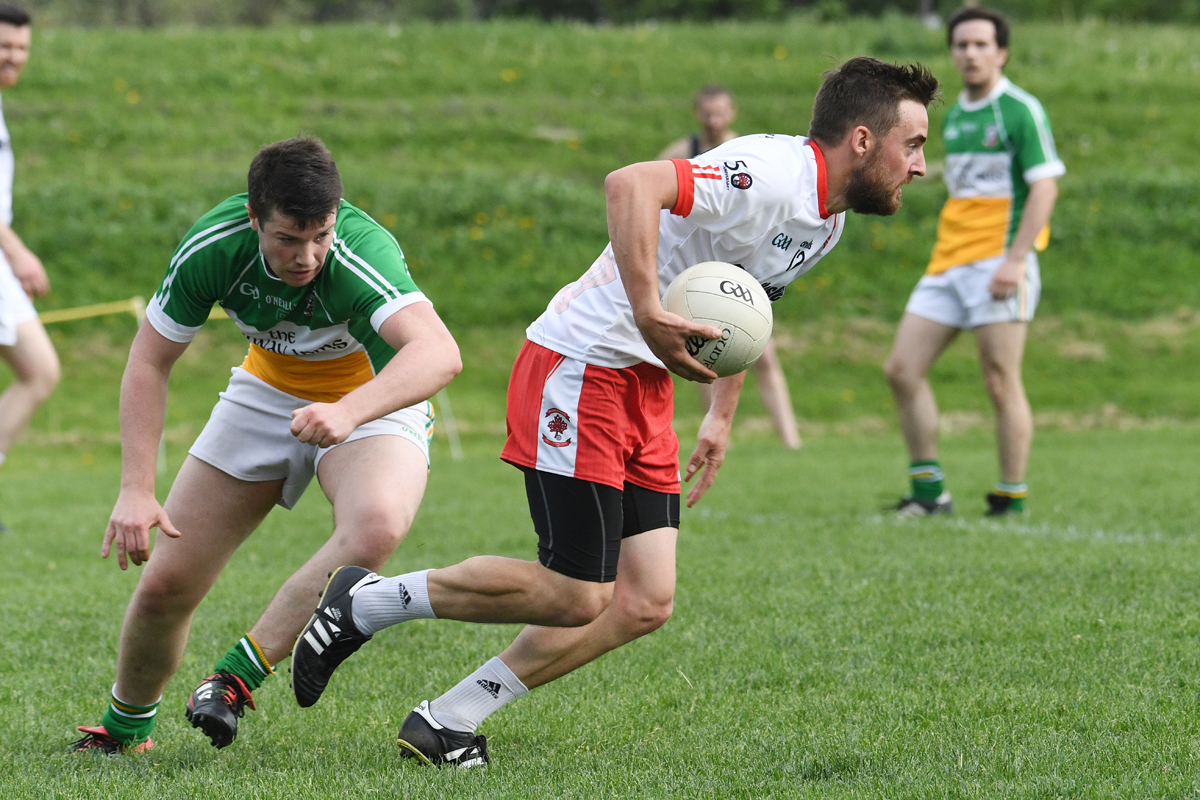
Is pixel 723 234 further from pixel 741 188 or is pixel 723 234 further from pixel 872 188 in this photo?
pixel 872 188

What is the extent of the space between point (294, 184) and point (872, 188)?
5.54 ft

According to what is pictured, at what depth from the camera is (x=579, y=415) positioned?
12.3 feet

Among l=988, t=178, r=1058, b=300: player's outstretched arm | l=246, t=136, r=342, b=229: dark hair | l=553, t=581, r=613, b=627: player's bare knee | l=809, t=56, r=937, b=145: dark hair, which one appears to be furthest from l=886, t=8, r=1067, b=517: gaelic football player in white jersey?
l=246, t=136, r=342, b=229: dark hair

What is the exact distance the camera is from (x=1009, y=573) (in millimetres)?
6148

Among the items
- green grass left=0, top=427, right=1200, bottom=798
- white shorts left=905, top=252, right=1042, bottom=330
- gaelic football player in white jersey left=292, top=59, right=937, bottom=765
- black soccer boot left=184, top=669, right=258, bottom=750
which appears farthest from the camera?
white shorts left=905, top=252, right=1042, bottom=330

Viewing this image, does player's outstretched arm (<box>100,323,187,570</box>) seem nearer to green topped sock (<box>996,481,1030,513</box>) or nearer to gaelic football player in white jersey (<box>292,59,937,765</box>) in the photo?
gaelic football player in white jersey (<box>292,59,937,765</box>)

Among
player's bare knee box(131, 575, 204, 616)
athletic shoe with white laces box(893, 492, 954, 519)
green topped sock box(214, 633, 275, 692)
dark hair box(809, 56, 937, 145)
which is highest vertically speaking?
dark hair box(809, 56, 937, 145)

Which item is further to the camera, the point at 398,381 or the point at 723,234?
the point at 723,234

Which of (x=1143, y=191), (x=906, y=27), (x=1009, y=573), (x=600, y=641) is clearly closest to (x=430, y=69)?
(x=906, y=27)

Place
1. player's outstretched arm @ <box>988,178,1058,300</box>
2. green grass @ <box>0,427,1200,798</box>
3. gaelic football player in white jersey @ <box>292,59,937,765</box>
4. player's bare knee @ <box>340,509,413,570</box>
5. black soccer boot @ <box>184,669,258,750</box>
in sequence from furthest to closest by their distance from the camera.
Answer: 1. player's outstretched arm @ <box>988,178,1058,300</box>
2. player's bare knee @ <box>340,509,413,570</box>
3. black soccer boot @ <box>184,669,258,750</box>
4. gaelic football player in white jersey @ <box>292,59,937,765</box>
5. green grass @ <box>0,427,1200,798</box>

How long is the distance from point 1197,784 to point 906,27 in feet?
93.1

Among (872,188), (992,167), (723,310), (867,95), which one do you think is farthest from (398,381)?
(992,167)

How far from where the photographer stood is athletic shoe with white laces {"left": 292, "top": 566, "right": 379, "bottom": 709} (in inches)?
143

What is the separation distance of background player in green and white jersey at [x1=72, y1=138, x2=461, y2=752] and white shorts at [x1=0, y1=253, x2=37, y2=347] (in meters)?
4.48
